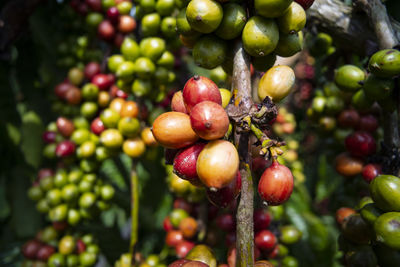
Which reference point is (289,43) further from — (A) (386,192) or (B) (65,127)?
(B) (65,127)

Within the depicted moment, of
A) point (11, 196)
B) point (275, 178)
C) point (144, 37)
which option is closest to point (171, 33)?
point (144, 37)

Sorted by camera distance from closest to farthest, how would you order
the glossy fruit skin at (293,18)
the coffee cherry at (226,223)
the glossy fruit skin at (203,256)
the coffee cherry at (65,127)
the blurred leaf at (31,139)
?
the glossy fruit skin at (293,18) < the glossy fruit skin at (203,256) < the coffee cherry at (226,223) < the coffee cherry at (65,127) < the blurred leaf at (31,139)

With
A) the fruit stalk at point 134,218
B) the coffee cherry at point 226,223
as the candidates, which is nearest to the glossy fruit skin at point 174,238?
the fruit stalk at point 134,218

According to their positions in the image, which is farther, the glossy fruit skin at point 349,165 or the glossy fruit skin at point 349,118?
the glossy fruit skin at point 349,118

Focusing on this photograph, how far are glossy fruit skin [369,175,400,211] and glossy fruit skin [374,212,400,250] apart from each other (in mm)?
38

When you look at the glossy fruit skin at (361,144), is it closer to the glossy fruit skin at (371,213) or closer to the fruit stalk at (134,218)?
the glossy fruit skin at (371,213)

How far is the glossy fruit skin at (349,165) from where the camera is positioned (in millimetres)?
1624

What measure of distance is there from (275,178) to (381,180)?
480mm

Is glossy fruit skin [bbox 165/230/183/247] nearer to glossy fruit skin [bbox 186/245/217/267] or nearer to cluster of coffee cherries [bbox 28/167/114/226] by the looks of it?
cluster of coffee cherries [bbox 28/167/114/226]

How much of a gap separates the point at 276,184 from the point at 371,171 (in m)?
0.80

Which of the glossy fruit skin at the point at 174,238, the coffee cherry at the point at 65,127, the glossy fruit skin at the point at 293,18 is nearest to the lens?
the glossy fruit skin at the point at 293,18

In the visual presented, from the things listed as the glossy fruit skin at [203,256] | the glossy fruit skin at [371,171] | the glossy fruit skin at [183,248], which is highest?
the glossy fruit skin at [371,171]

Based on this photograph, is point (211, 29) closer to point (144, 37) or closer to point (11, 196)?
point (144, 37)

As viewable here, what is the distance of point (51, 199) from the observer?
214 cm
